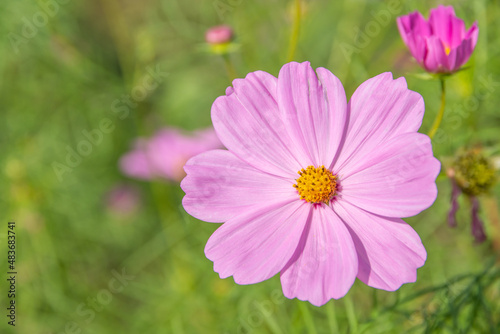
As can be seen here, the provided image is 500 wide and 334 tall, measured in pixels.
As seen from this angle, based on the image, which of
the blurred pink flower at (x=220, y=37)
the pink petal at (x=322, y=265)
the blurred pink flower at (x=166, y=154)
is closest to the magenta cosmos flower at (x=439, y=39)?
the pink petal at (x=322, y=265)

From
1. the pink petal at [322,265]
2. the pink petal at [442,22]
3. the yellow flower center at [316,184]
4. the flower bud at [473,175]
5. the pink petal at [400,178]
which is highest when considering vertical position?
the pink petal at [442,22]

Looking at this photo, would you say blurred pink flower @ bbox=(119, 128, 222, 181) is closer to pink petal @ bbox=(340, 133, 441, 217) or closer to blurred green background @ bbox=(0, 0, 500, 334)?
blurred green background @ bbox=(0, 0, 500, 334)

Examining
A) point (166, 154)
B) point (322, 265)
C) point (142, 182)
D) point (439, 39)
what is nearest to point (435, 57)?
point (439, 39)

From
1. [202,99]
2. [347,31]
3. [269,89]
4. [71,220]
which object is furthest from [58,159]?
[269,89]

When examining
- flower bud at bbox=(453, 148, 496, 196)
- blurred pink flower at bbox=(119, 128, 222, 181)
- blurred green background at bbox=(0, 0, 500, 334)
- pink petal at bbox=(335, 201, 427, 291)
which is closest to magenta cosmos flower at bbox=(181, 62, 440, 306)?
pink petal at bbox=(335, 201, 427, 291)

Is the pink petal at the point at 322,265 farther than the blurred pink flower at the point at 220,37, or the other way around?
the blurred pink flower at the point at 220,37

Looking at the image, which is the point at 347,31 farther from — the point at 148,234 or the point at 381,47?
the point at 148,234

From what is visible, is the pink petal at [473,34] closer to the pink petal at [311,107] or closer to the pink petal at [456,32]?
the pink petal at [456,32]
